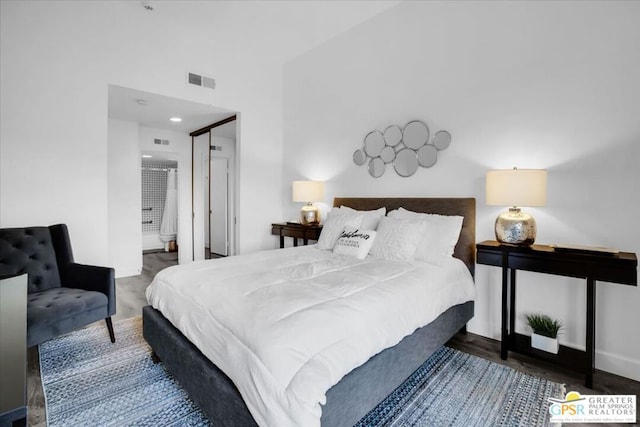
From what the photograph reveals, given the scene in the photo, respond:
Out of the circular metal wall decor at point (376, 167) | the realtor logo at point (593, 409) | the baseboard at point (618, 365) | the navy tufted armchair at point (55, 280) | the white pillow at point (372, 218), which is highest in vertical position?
the circular metal wall decor at point (376, 167)

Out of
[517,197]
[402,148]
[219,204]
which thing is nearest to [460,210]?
[517,197]

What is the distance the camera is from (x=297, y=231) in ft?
13.6

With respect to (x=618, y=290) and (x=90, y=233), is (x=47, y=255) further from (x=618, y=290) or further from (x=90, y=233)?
(x=618, y=290)

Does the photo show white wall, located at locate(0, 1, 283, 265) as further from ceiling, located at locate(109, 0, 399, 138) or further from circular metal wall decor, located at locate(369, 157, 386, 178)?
circular metal wall decor, located at locate(369, 157, 386, 178)

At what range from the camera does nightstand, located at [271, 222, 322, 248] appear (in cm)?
393

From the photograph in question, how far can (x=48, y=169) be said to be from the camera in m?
2.93

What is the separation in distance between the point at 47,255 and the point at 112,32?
92.3 inches

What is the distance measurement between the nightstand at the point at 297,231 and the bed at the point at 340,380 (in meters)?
1.93

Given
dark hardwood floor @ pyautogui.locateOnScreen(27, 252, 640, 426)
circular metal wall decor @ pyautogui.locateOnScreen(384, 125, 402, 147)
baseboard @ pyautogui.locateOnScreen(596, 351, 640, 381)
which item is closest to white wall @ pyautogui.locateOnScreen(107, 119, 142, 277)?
dark hardwood floor @ pyautogui.locateOnScreen(27, 252, 640, 426)

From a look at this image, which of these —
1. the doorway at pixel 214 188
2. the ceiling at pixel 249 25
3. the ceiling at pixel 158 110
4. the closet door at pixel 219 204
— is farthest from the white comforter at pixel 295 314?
the closet door at pixel 219 204

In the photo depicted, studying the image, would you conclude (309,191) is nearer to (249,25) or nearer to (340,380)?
(249,25)

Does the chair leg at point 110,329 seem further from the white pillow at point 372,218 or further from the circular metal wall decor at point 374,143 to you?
the circular metal wall decor at point 374,143

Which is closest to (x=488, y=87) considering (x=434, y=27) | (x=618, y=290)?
(x=434, y=27)

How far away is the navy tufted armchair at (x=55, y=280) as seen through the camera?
2.20m
